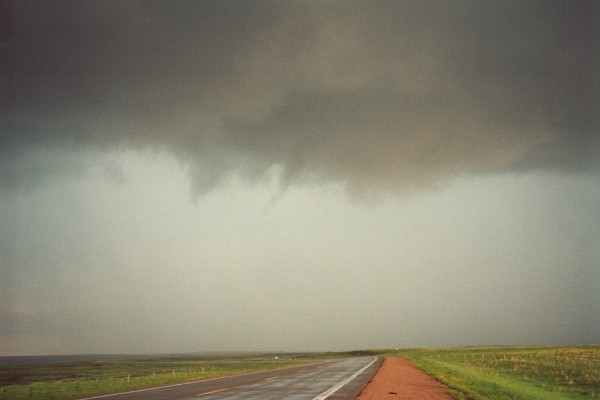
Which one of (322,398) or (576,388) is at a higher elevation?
(322,398)

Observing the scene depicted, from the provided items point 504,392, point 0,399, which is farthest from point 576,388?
point 0,399

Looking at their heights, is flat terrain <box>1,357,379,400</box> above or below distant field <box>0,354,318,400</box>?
above

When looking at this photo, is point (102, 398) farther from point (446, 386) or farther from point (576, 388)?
point (576, 388)

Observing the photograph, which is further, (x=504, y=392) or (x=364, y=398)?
(x=504, y=392)

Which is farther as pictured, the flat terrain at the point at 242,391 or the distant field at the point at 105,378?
the distant field at the point at 105,378

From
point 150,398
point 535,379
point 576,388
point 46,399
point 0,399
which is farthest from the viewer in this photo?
point 535,379

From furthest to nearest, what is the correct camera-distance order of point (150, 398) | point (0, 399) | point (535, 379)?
point (535, 379) < point (0, 399) < point (150, 398)

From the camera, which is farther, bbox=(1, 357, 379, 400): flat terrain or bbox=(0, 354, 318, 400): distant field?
bbox=(0, 354, 318, 400): distant field

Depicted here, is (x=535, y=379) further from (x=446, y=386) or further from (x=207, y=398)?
(x=207, y=398)

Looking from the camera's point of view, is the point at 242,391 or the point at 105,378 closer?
the point at 242,391

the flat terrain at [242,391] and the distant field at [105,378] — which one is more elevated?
the flat terrain at [242,391]

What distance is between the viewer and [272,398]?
16844mm

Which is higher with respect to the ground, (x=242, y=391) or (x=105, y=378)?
(x=242, y=391)

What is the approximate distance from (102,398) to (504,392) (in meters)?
17.5
